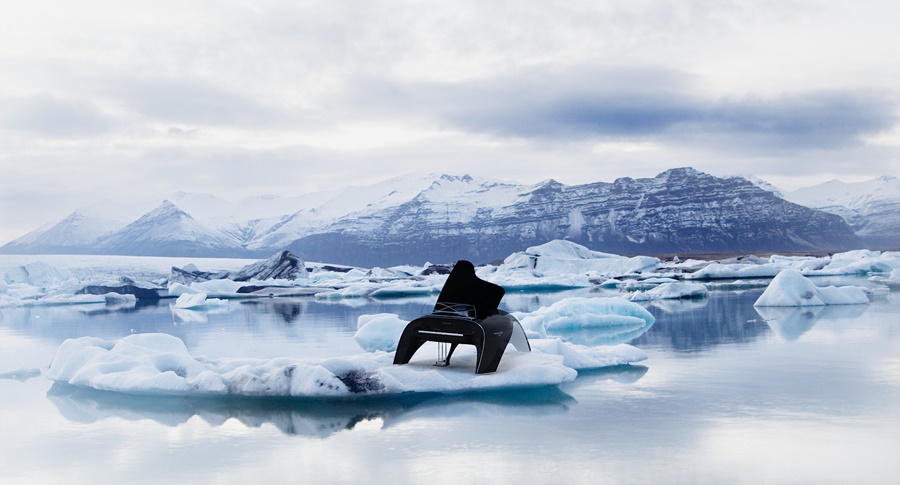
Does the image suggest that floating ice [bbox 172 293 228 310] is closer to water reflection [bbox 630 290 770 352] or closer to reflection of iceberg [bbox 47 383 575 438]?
water reflection [bbox 630 290 770 352]

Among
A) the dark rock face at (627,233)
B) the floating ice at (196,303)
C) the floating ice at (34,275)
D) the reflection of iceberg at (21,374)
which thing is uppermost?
the dark rock face at (627,233)

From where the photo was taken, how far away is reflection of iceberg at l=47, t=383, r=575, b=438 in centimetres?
627

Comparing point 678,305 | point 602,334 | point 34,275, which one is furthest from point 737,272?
point 34,275

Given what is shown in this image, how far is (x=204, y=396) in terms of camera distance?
7.27 m

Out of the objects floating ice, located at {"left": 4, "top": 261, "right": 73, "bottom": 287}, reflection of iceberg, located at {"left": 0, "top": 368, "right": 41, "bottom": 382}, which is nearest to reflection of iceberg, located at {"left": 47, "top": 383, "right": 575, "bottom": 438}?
reflection of iceberg, located at {"left": 0, "top": 368, "right": 41, "bottom": 382}

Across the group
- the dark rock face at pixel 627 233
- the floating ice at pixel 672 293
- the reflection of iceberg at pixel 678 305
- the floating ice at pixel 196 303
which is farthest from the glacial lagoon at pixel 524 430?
the dark rock face at pixel 627 233

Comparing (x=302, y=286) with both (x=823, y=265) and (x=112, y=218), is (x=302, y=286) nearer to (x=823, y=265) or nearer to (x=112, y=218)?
(x=823, y=265)

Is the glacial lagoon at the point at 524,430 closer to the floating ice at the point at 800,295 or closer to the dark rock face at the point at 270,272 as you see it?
the floating ice at the point at 800,295

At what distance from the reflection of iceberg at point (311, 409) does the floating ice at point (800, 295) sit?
1265 centimetres

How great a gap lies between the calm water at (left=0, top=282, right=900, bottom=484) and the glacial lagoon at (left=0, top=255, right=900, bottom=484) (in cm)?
2

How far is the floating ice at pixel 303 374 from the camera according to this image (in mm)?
7121

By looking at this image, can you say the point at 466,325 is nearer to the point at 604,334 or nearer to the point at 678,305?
the point at 604,334

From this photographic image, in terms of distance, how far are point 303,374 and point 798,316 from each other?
11337 mm

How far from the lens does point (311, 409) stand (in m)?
6.71
